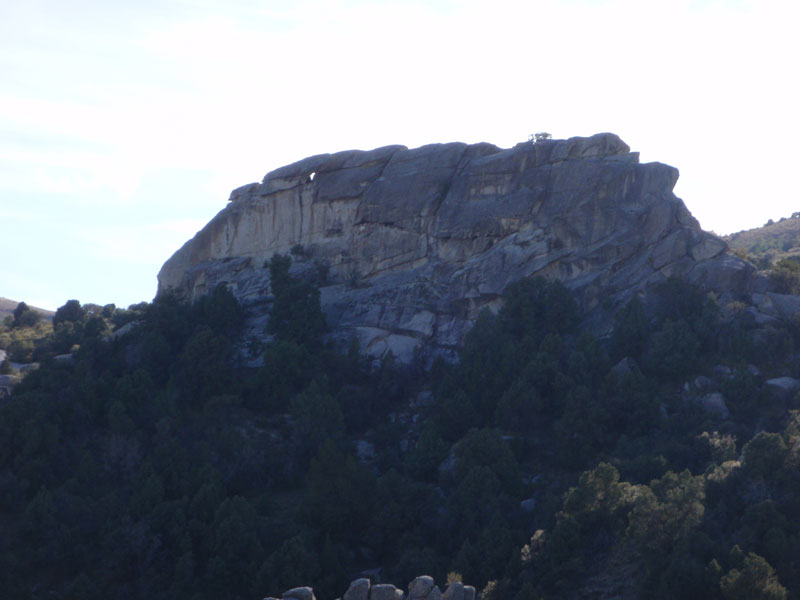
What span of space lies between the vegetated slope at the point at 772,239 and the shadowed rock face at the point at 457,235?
635 inches

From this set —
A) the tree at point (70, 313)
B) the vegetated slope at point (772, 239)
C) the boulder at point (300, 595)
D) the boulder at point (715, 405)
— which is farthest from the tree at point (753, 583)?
the tree at point (70, 313)

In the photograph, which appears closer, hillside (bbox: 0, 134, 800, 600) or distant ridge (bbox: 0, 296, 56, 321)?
hillside (bbox: 0, 134, 800, 600)

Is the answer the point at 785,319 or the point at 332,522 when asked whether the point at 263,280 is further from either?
the point at 785,319

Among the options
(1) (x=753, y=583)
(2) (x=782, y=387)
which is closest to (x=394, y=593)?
(1) (x=753, y=583)

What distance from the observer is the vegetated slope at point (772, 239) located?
213 ft

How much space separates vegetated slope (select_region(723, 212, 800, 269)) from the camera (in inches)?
2562

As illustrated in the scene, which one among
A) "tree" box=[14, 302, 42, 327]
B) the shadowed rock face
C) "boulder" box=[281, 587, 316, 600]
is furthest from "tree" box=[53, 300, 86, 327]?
"boulder" box=[281, 587, 316, 600]

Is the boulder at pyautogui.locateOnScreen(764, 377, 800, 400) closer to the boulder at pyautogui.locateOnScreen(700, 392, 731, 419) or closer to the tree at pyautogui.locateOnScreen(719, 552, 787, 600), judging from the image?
the boulder at pyautogui.locateOnScreen(700, 392, 731, 419)

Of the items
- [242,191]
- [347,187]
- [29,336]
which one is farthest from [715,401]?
[29,336]

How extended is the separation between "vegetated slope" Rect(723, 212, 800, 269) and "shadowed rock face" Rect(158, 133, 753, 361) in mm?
16124

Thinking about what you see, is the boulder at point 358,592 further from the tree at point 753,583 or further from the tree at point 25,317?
the tree at point 25,317

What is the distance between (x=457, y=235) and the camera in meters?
49.1

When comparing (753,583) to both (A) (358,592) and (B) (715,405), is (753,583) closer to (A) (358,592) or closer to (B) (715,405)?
(A) (358,592)

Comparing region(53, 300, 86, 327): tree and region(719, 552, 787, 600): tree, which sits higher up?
region(53, 300, 86, 327): tree
